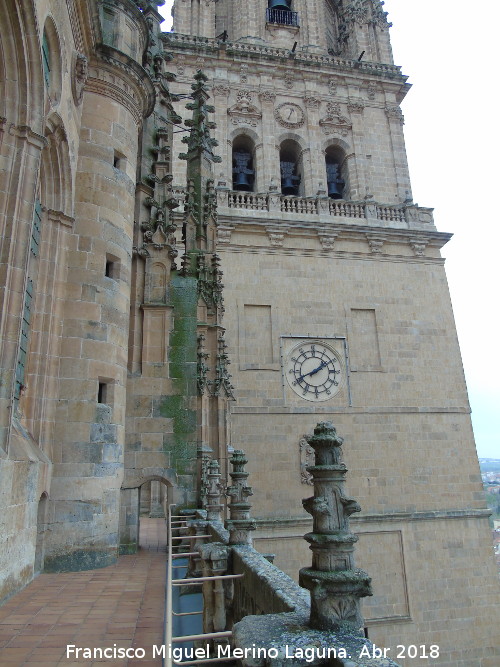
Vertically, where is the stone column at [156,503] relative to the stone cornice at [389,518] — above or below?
above

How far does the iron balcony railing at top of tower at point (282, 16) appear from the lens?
928 inches

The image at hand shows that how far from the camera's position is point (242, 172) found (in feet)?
66.4

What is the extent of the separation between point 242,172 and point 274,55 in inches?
207

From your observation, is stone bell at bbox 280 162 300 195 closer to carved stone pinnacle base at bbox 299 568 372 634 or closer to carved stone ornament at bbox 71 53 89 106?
carved stone ornament at bbox 71 53 89 106

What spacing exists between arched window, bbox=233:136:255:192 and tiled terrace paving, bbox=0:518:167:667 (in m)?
15.6

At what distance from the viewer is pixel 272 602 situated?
381cm

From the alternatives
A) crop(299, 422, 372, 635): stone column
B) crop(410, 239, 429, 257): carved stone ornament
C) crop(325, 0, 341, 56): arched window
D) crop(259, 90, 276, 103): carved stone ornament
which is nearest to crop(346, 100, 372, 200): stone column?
crop(410, 239, 429, 257): carved stone ornament

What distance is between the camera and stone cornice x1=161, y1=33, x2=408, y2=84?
2012 centimetres

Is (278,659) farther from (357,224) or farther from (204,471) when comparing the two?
(357,224)

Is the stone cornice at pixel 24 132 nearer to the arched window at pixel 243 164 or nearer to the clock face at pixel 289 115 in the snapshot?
the arched window at pixel 243 164

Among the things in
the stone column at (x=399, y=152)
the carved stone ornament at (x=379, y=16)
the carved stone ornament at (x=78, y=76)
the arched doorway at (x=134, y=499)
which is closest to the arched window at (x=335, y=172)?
the stone column at (x=399, y=152)

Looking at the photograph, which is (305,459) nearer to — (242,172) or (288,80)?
(242,172)

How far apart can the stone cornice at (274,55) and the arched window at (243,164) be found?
3358 millimetres

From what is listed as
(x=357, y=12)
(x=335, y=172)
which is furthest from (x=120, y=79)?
(x=357, y=12)
